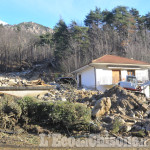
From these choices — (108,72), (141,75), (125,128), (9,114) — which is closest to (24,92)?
(9,114)

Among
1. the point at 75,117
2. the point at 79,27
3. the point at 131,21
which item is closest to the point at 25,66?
the point at 79,27

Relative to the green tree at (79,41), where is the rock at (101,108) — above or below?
below

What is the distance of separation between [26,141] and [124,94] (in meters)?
7.24

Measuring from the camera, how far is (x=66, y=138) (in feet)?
22.3

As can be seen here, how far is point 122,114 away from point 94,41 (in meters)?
31.9

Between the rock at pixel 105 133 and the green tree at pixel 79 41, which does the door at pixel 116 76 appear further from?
the rock at pixel 105 133

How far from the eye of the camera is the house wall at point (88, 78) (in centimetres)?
2419

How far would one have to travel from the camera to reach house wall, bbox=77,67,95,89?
24.2 m

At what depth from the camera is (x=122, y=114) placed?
9.81 m

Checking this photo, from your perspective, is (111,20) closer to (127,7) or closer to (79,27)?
(127,7)

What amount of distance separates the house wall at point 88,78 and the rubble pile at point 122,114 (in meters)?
11.5

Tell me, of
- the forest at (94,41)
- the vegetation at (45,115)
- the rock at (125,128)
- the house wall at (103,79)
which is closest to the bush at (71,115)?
the vegetation at (45,115)

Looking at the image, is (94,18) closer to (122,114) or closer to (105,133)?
(122,114)

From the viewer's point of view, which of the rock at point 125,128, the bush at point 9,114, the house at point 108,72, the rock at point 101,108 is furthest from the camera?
the house at point 108,72
